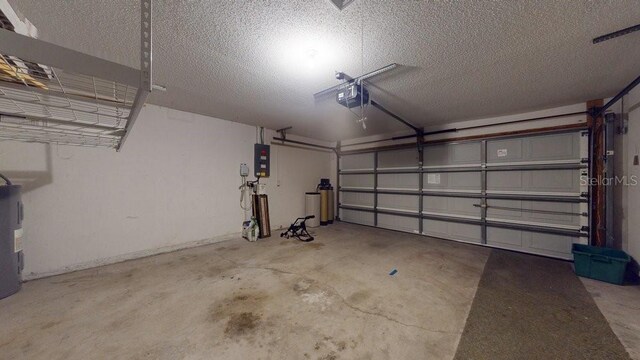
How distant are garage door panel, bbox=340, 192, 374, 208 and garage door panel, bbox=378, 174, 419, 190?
17.7 inches

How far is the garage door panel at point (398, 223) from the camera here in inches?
195

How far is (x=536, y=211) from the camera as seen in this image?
3605 mm

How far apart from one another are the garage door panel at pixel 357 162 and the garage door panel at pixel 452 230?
1.95 meters

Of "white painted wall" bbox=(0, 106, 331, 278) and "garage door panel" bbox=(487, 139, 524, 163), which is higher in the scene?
"garage door panel" bbox=(487, 139, 524, 163)

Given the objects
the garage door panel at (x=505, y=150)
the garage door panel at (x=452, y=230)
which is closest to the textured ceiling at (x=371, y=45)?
the garage door panel at (x=505, y=150)

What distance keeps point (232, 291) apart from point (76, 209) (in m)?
2.48

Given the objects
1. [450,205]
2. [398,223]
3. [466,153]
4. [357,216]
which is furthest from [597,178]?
[357,216]

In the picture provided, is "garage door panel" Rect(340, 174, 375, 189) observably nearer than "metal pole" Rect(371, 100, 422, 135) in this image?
No

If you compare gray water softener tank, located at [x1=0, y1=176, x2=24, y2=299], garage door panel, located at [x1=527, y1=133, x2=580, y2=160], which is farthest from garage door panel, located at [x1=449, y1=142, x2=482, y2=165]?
gray water softener tank, located at [x1=0, y1=176, x2=24, y2=299]

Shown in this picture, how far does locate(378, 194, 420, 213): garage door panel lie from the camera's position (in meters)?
4.96

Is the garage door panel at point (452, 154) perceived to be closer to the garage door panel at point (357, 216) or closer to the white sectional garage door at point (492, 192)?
the white sectional garage door at point (492, 192)

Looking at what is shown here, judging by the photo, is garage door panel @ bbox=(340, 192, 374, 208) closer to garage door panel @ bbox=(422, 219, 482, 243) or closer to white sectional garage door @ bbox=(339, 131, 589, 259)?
white sectional garage door @ bbox=(339, 131, 589, 259)

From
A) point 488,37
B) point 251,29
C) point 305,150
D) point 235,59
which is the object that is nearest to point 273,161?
point 305,150

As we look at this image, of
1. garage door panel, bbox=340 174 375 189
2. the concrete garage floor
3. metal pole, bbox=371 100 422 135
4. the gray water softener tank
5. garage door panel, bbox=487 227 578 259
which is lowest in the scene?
the concrete garage floor
